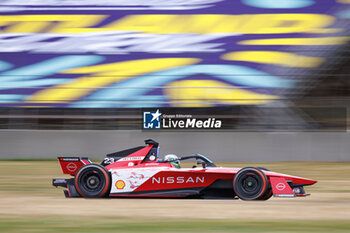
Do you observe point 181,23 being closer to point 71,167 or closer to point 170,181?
point 71,167

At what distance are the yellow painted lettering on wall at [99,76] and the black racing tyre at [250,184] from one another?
8337 mm

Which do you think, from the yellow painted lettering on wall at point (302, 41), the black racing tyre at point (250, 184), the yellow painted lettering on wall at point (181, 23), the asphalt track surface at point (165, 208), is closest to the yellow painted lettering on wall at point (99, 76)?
the yellow painted lettering on wall at point (181, 23)

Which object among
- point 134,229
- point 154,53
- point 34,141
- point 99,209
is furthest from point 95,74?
point 134,229

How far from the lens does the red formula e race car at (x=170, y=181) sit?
20.9ft

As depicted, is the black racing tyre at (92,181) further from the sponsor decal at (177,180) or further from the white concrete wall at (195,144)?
the white concrete wall at (195,144)

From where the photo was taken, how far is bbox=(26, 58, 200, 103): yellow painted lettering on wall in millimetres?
14000

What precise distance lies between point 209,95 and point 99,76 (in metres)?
3.16

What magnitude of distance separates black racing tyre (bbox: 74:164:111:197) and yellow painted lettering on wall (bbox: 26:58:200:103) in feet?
24.4

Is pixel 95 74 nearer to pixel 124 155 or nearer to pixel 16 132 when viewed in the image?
pixel 16 132

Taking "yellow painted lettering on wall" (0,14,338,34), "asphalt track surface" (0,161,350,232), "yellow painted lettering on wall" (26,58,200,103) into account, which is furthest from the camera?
"yellow painted lettering on wall" (0,14,338,34)

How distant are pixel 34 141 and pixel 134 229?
360 inches

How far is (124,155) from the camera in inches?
276

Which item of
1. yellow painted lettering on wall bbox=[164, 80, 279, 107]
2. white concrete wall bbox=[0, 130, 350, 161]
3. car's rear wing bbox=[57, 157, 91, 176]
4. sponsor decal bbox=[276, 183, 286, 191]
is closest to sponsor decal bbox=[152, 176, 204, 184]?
sponsor decal bbox=[276, 183, 286, 191]

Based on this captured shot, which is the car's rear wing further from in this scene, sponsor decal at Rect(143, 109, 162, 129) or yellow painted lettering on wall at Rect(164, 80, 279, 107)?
yellow painted lettering on wall at Rect(164, 80, 279, 107)
